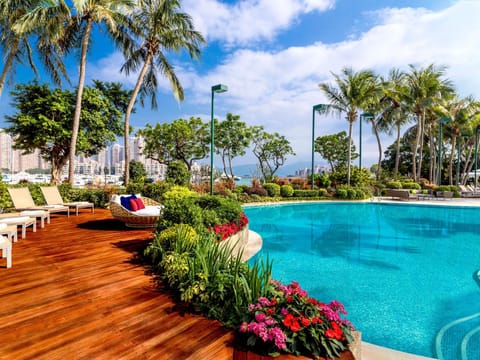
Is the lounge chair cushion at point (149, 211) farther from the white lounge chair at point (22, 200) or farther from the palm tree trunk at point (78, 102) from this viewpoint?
the palm tree trunk at point (78, 102)

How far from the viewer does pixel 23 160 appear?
61.1 metres

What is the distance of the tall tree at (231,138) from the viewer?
77.4 feet

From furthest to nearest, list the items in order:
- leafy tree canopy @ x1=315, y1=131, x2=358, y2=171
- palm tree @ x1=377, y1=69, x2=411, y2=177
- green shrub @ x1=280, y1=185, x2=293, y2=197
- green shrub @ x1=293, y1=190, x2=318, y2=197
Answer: leafy tree canopy @ x1=315, y1=131, x2=358, y2=171 → palm tree @ x1=377, y1=69, x2=411, y2=177 → green shrub @ x1=293, y1=190, x2=318, y2=197 → green shrub @ x1=280, y1=185, x2=293, y2=197

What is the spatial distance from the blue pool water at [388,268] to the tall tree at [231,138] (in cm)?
1384

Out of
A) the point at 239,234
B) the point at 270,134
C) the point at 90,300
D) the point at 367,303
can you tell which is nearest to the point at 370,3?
the point at 239,234

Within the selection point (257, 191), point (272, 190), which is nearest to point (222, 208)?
point (257, 191)

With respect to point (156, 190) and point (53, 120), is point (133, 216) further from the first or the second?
point (53, 120)

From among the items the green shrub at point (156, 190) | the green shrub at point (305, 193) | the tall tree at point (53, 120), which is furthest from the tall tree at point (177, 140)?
the green shrub at point (156, 190)

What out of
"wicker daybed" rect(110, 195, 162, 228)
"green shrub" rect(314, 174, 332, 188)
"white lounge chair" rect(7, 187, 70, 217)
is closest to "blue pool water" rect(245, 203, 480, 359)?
"wicker daybed" rect(110, 195, 162, 228)

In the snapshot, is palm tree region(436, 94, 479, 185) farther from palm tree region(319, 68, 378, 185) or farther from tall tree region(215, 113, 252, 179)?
tall tree region(215, 113, 252, 179)

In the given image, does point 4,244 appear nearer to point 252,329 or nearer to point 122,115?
point 252,329

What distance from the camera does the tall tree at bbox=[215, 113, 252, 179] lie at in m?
23.6

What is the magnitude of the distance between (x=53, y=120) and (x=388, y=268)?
17.4 m

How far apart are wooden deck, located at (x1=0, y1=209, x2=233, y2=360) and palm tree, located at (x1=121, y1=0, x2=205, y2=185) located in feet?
31.6
